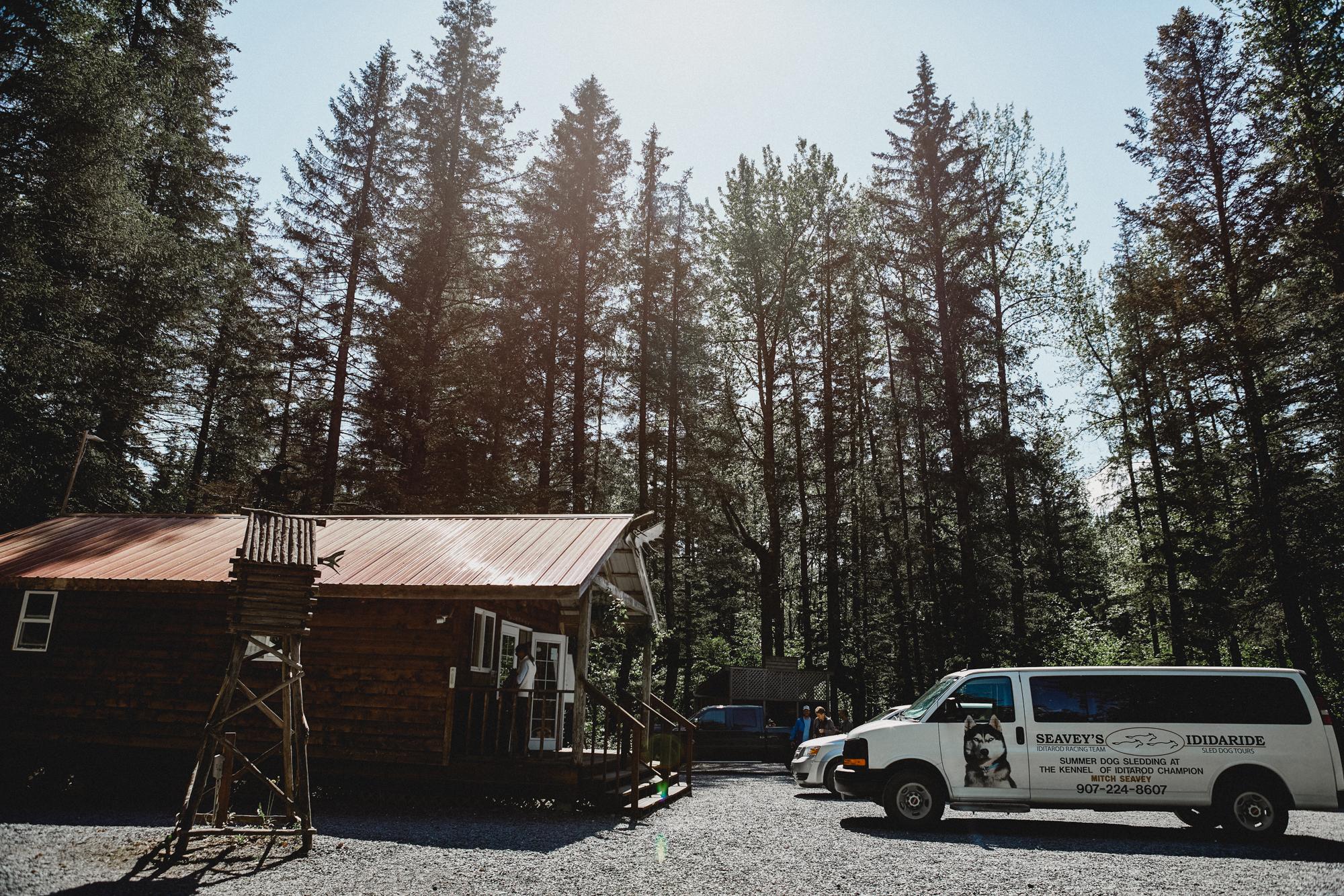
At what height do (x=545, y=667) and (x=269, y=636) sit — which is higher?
(x=269, y=636)

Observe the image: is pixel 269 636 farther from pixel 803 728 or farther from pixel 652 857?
pixel 803 728

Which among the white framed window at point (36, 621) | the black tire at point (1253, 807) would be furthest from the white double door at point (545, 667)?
the black tire at point (1253, 807)

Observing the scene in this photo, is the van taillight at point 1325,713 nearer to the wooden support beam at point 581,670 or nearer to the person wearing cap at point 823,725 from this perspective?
the wooden support beam at point 581,670

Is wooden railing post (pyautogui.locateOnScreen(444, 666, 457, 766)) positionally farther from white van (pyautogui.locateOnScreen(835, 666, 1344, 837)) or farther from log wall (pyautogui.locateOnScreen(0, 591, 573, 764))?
white van (pyautogui.locateOnScreen(835, 666, 1344, 837))

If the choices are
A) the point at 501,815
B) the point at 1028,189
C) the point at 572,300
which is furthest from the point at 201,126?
the point at 1028,189

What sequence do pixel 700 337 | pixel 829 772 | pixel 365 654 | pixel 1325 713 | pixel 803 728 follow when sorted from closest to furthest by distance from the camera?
pixel 1325 713 < pixel 365 654 < pixel 829 772 < pixel 803 728 < pixel 700 337

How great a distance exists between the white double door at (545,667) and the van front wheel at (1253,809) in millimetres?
9479

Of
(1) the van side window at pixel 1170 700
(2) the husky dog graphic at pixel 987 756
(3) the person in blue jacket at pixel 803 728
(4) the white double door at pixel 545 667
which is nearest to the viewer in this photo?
(1) the van side window at pixel 1170 700

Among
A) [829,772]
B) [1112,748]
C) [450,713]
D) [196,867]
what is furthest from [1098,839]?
[196,867]

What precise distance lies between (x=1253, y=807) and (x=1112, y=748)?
62.5 inches

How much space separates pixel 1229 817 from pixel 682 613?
1839 cm

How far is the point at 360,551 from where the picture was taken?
12141mm

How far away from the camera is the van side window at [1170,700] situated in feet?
30.3

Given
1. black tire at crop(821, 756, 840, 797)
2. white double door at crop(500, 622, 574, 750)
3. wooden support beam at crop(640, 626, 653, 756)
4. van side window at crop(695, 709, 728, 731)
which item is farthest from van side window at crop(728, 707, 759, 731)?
black tire at crop(821, 756, 840, 797)
